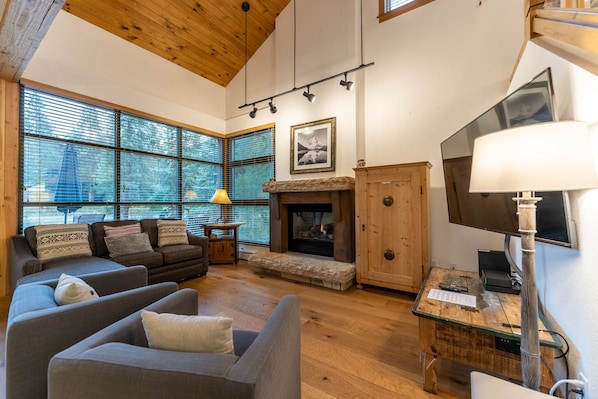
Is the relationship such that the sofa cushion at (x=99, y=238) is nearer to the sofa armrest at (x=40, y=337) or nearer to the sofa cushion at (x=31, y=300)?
the sofa cushion at (x=31, y=300)

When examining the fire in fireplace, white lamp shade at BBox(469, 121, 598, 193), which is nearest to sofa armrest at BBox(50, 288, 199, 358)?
white lamp shade at BBox(469, 121, 598, 193)

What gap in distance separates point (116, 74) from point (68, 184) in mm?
1888

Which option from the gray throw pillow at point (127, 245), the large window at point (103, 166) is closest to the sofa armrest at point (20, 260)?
the large window at point (103, 166)

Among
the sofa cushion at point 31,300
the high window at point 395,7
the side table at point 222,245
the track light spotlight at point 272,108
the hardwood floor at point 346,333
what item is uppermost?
the high window at point 395,7

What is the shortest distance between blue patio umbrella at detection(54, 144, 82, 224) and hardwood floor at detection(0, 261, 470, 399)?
1.46 m

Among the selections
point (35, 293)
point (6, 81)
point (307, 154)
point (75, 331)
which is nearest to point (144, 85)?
point (6, 81)

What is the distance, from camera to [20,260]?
2389 millimetres

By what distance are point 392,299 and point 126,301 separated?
2721 mm

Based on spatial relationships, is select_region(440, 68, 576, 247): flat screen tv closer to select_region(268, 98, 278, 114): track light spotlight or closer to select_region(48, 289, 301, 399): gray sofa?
select_region(48, 289, 301, 399): gray sofa

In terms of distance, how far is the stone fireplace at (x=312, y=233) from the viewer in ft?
11.0

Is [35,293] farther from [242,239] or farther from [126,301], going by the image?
[242,239]

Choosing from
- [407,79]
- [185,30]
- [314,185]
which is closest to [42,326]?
[314,185]

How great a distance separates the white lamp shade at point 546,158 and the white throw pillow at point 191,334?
124 cm

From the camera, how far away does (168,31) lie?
398 centimetres
